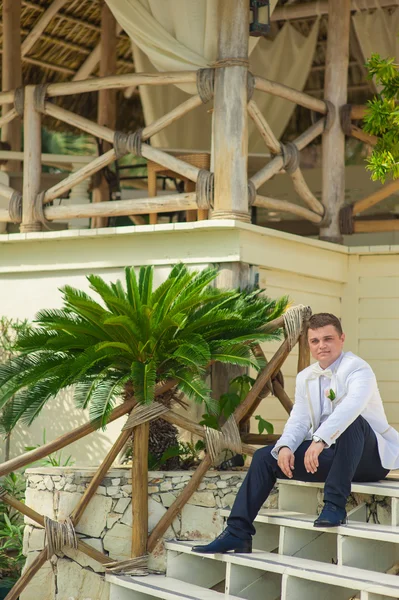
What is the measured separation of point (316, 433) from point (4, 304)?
3.91m

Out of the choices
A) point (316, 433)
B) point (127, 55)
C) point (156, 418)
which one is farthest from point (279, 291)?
point (127, 55)

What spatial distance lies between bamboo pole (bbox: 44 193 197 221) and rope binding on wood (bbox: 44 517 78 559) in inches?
104

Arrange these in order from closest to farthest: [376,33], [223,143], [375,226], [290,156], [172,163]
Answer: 1. [223,143]
2. [172,163]
3. [290,156]
4. [375,226]
5. [376,33]

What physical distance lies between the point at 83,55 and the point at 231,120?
639 centimetres

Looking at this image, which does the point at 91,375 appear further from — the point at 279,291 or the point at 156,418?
the point at 279,291

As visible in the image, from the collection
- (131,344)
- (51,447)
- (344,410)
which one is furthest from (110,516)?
(344,410)

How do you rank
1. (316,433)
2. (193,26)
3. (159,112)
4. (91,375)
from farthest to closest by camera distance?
(159,112), (193,26), (91,375), (316,433)

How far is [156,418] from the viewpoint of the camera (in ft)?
23.0

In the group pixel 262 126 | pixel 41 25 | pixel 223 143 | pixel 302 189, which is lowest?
pixel 302 189

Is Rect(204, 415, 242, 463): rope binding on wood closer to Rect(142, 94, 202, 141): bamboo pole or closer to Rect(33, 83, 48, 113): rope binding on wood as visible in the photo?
Rect(142, 94, 202, 141): bamboo pole

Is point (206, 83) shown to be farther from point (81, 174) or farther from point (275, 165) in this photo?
point (81, 174)

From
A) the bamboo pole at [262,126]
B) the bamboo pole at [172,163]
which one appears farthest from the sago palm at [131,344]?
the bamboo pole at [262,126]

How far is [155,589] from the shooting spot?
6.14 meters

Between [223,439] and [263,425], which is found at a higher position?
[263,425]
